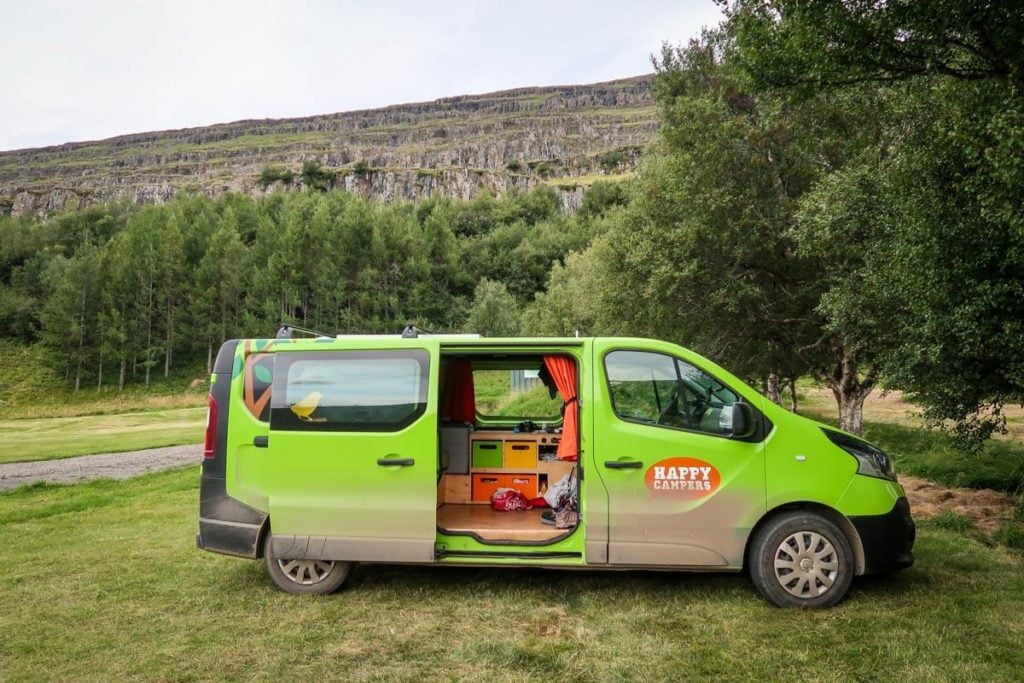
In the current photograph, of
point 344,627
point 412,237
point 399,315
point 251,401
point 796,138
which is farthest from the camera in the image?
point 412,237

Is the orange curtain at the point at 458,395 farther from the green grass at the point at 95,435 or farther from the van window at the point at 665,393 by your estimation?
the green grass at the point at 95,435

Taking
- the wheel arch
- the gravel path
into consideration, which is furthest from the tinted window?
the gravel path

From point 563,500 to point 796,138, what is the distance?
13696 millimetres

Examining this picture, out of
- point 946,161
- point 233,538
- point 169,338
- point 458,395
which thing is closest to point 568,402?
point 458,395

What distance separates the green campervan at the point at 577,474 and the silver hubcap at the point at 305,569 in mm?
17

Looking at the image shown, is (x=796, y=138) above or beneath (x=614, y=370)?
above

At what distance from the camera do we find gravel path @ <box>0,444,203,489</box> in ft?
53.7

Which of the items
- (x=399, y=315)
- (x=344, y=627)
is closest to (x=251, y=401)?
(x=344, y=627)

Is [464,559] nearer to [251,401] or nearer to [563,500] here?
[563,500]

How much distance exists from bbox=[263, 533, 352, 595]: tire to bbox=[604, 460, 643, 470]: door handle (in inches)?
100

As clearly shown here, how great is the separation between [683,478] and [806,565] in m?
1.20

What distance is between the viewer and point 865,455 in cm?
574

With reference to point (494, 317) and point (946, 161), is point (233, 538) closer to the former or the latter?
point (946, 161)

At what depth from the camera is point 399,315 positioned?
69.4m
